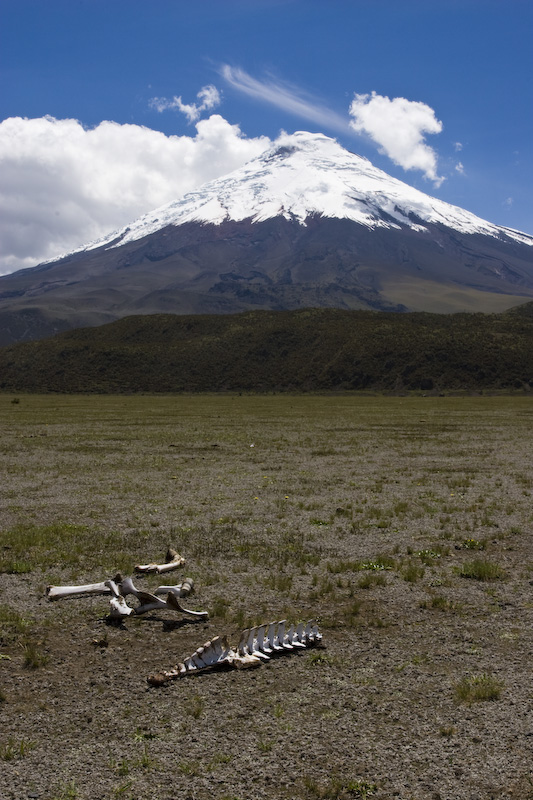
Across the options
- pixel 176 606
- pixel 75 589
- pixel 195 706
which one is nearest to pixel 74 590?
pixel 75 589

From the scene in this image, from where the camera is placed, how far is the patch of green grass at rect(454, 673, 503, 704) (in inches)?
258

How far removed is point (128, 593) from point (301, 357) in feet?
522

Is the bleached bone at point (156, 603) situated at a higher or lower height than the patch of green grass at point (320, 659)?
higher

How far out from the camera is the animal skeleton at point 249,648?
7.05 metres

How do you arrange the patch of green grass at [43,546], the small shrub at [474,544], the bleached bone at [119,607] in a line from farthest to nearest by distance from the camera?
the small shrub at [474,544] < the patch of green grass at [43,546] < the bleached bone at [119,607]

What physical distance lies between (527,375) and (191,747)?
145832mm

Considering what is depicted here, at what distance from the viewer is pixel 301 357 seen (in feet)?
549

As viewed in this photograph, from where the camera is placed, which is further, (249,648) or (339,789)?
(249,648)

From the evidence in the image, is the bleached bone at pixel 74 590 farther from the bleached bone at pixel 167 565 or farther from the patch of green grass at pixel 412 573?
the patch of green grass at pixel 412 573

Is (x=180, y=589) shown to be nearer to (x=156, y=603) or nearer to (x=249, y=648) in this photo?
(x=156, y=603)

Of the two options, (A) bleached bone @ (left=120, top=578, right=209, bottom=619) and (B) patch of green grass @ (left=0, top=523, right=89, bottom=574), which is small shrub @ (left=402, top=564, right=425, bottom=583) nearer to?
(A) bleached bone @ (left=120, top=578, right=209, bottom=619)

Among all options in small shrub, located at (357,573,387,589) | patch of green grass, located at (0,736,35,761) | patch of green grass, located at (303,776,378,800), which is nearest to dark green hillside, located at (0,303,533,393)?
small shrub, located at (357,573,387,589)

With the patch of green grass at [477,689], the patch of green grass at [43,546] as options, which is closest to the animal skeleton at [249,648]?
the patch of green grass at [477,689]

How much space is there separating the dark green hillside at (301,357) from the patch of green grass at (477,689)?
13623 centimetres
